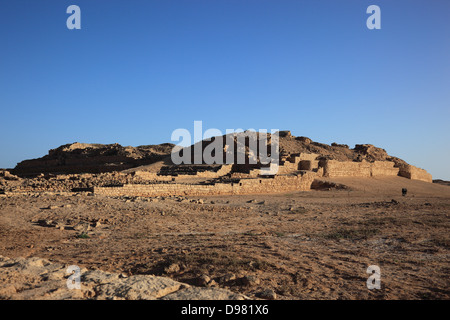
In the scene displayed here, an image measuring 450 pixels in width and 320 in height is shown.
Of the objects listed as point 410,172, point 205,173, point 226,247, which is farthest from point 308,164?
point 226,247

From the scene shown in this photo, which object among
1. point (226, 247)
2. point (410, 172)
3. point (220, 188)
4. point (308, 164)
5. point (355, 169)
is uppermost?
point (308, 164)

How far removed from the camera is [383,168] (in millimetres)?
34000

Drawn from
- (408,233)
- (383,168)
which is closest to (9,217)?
(408,233)

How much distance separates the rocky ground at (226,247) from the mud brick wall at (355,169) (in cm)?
1629

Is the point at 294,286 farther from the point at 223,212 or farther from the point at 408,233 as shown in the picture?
the point at 223,212

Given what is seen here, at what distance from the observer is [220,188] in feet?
63.7

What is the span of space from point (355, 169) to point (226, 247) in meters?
26.8

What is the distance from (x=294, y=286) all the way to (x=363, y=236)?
166 inches

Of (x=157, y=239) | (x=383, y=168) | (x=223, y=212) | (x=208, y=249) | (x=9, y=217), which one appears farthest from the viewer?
(x=383, y=168)

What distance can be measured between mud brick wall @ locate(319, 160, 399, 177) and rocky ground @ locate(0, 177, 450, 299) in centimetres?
1629

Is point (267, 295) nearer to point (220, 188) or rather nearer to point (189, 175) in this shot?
point (220, 188)

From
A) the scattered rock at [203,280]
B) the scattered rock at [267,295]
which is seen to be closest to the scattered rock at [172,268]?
the scattered rock at [203,280]

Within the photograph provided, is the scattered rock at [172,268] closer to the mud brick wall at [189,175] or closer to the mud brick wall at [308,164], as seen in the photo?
the mud brick wall at [189,175]

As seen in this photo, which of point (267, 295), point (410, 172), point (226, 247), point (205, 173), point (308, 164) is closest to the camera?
point (267, 295)
